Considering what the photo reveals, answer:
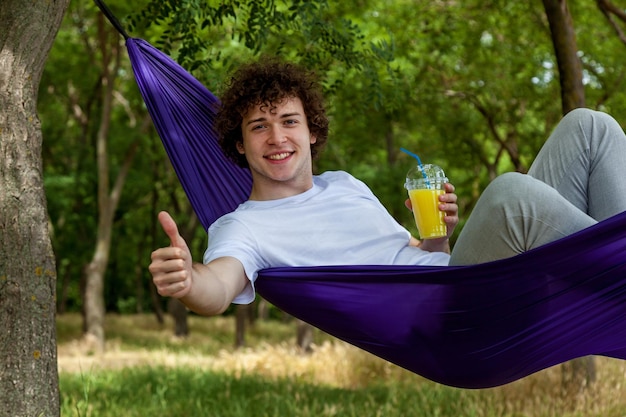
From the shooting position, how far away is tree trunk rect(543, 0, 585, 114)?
4516mm

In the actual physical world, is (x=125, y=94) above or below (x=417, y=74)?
above

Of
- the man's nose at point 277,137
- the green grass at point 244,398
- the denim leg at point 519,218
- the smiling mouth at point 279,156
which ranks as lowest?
the green grass at point 244,398

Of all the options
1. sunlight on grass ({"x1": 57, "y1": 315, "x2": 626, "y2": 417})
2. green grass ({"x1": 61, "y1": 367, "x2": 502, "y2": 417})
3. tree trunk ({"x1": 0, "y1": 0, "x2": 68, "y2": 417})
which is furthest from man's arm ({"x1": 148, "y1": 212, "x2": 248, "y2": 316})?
green grass ({"x1": 61, "y1": 367, "x2": 502, "y2": 417})

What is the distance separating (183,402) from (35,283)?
2271 millimetres

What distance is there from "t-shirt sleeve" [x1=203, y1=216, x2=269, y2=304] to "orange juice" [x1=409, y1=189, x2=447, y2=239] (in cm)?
44

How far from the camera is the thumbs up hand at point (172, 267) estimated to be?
4.53ft

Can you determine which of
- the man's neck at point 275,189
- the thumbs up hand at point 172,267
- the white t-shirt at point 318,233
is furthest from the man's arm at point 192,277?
the man's neck at point 275,189

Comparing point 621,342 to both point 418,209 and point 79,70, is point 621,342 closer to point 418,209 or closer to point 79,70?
point 418,209

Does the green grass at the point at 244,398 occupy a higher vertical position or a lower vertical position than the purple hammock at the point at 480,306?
lower

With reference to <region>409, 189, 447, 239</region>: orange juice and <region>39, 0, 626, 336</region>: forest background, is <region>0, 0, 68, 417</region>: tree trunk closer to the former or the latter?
<region>409, 189, 447, 239</region>: orange juice

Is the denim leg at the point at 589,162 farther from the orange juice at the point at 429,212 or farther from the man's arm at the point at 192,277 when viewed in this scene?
the man's arm at the point at 192,277

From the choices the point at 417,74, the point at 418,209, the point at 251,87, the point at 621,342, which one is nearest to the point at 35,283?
the point at 251,87

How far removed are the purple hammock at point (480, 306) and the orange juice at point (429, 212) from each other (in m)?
0.27

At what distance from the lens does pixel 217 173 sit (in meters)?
2.61
